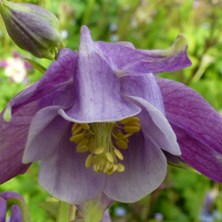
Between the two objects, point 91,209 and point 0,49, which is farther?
point 0,49

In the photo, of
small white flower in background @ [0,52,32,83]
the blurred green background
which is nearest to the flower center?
the blurred green background

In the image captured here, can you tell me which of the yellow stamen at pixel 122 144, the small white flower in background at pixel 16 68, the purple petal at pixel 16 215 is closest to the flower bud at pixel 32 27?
the yellow stamen at pixel 122 144

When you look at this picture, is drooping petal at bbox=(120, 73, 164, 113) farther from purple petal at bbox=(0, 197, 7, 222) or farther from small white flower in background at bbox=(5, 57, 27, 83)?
small white flower in background at bbox=(5, 57, 27, 83)

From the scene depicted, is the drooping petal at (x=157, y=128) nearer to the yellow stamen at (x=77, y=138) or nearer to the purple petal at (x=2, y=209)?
the yellow stamen at (x=77, y=138)

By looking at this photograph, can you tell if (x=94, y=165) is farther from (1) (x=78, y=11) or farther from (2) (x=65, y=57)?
(1) (x=78, y=11)

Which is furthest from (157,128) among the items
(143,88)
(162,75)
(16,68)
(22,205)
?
(162,75)

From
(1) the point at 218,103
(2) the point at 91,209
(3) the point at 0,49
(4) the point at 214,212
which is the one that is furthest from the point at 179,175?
(2) the point at 91,209

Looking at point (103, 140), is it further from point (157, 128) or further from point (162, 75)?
point (162, 75)
